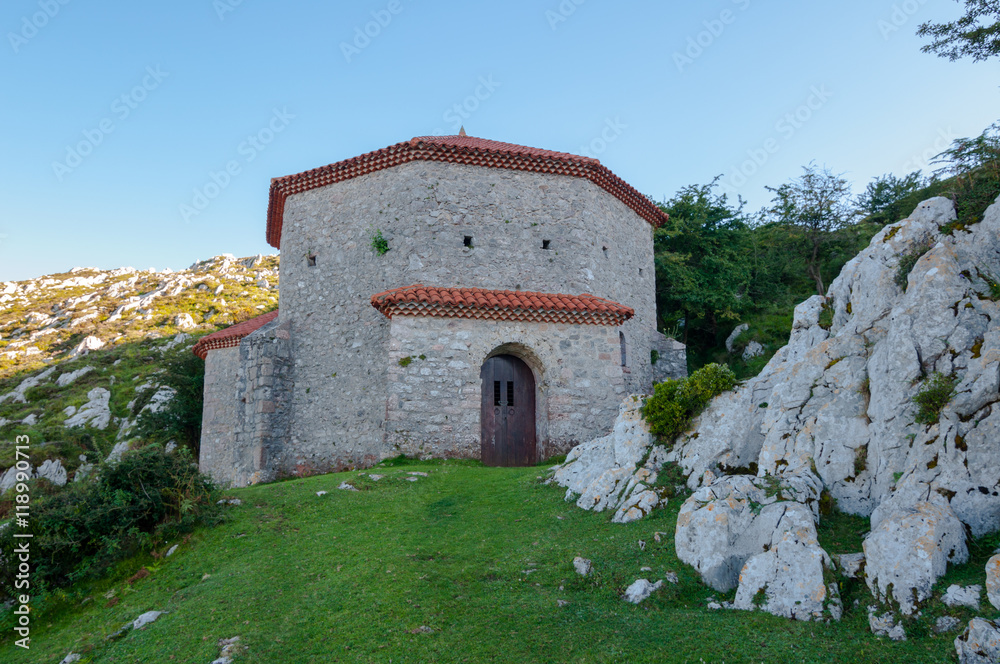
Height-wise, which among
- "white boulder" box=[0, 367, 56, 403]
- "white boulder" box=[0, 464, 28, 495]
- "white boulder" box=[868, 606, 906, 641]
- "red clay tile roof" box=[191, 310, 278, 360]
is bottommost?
"white boulder" box=[0, 464, 28, 495]

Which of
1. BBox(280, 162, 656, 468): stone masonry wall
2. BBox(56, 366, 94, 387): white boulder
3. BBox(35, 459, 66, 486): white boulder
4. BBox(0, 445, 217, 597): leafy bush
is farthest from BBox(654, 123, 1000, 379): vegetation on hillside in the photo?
BBox(56, 366, 94, 387): white boulder

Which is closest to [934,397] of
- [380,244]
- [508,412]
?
[508,412]

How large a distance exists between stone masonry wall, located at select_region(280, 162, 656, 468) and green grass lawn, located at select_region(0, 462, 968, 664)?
564 cm

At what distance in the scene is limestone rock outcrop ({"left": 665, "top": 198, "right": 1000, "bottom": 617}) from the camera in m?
5.99

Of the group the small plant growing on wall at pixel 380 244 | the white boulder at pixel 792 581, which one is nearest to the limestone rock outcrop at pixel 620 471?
the white boulder at pixel 792 581

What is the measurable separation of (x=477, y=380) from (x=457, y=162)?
6377 millimetres

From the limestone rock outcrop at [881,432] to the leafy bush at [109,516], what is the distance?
25.2 ft

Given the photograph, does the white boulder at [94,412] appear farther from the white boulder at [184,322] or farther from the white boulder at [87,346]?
the white boulder at [184,322]

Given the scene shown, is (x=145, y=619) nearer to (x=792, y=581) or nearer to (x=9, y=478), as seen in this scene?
(x=792, y=581)

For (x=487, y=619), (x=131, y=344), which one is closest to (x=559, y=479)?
(x=487, y=619)

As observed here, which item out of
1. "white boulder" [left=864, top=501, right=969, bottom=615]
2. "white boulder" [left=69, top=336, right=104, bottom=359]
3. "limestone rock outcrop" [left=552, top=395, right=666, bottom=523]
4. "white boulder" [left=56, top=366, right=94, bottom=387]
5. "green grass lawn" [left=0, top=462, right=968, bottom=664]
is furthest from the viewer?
"white boulder" [left=69, top=336, right=104, bottom=359]

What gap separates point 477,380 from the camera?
1487cm

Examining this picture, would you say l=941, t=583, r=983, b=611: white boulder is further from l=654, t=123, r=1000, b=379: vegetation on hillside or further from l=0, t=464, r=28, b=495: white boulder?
l=0, t=464, r=28, b=495: white boulder

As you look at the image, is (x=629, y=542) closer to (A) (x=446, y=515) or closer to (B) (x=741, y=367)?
(A) (x=446, y=515)
